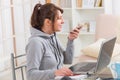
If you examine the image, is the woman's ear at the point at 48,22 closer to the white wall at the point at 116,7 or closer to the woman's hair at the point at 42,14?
the woman's hair at the point at 42,14

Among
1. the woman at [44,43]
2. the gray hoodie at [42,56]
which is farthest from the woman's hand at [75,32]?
the gray hoodie at [42,56]

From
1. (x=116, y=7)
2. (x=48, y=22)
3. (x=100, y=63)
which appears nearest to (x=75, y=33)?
(x=48, y=22)

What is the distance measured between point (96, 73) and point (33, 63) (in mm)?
438

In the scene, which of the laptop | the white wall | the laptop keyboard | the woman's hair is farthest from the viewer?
the white wall

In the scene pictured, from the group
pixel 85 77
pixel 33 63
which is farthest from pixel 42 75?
pixel 85 77

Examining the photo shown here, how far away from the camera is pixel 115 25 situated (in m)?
3.65

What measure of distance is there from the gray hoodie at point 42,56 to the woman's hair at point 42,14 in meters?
0.05

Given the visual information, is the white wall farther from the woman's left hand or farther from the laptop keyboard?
the laptop keyboard

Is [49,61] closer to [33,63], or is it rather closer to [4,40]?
[33,63]

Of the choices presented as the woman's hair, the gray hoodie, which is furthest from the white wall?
the woman's hair

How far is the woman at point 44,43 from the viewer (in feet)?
6.40

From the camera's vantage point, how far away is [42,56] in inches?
79.8

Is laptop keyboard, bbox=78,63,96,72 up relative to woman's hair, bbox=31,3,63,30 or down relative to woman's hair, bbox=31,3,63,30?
down

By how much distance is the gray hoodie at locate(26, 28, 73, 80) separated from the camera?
6.33 feet
